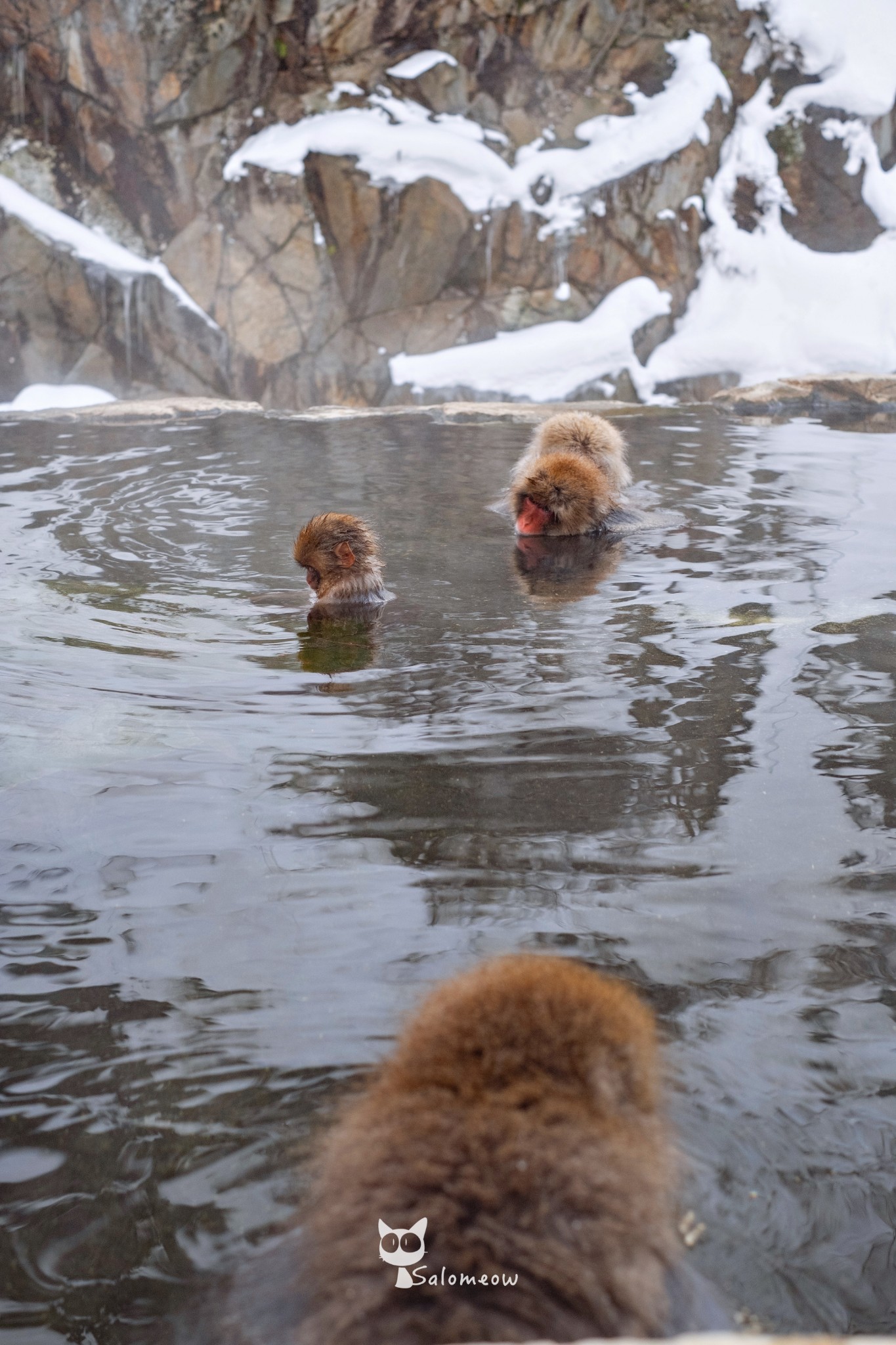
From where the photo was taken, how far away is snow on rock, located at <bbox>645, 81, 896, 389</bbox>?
1554 centimetres

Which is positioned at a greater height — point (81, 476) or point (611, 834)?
point (81, 476)

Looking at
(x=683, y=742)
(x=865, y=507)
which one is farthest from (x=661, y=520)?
(x=683, y=742)

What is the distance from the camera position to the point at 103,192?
15.0 m

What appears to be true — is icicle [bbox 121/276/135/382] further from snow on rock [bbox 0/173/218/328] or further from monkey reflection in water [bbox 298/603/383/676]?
monkey reflection in water [bbox 298/603/383/676]

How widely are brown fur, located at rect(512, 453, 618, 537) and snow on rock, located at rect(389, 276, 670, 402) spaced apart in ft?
26.9

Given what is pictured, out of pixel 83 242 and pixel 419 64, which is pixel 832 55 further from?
pixel 83 242

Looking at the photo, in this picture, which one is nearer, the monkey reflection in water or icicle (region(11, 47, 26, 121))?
the monkey reflection in water

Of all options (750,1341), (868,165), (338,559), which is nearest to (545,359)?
(868,165)

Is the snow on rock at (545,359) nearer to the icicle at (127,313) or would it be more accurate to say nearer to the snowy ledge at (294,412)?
the snowy ledge at (294,412)

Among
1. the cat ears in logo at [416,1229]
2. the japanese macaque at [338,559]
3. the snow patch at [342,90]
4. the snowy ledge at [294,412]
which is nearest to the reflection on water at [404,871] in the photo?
the japanese macaque at [338,559]

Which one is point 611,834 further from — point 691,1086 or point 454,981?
point 454,981

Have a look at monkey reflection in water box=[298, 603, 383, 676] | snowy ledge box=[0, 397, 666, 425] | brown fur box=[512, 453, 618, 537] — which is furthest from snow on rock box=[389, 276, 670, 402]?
monkey reflection in water box=[298, 603, 383, 676]

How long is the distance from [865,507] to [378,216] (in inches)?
400

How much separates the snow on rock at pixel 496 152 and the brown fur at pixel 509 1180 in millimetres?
15086
